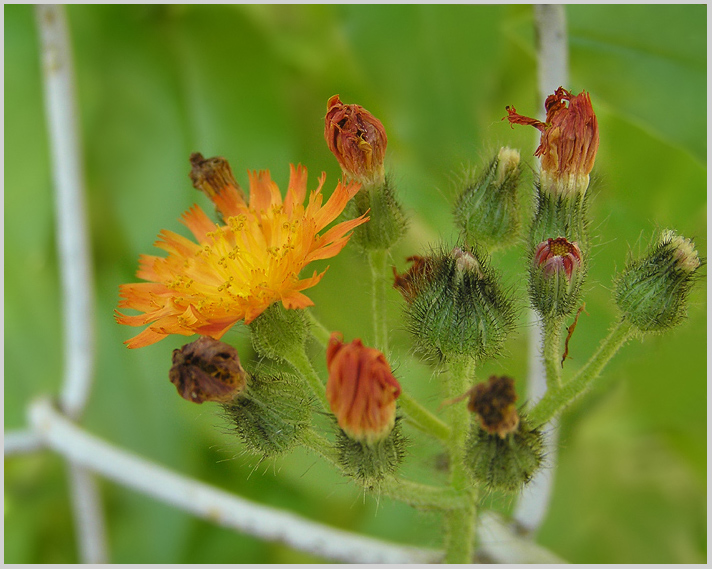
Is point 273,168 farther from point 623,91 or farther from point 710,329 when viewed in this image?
point 710,329

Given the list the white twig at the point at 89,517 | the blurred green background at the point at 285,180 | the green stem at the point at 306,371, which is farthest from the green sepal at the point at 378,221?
the white twig at the point at 89,517

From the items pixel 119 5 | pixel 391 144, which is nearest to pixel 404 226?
pixel 391 144

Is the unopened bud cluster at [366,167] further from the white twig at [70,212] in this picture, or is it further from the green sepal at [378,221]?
the white twig at [70,212]

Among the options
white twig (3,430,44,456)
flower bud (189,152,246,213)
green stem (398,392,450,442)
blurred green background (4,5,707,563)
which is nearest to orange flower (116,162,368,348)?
flower bud (189,152,246,213)

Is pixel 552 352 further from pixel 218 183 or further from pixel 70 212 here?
pixel 70 212

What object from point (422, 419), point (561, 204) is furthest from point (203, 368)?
point (561, 204)
